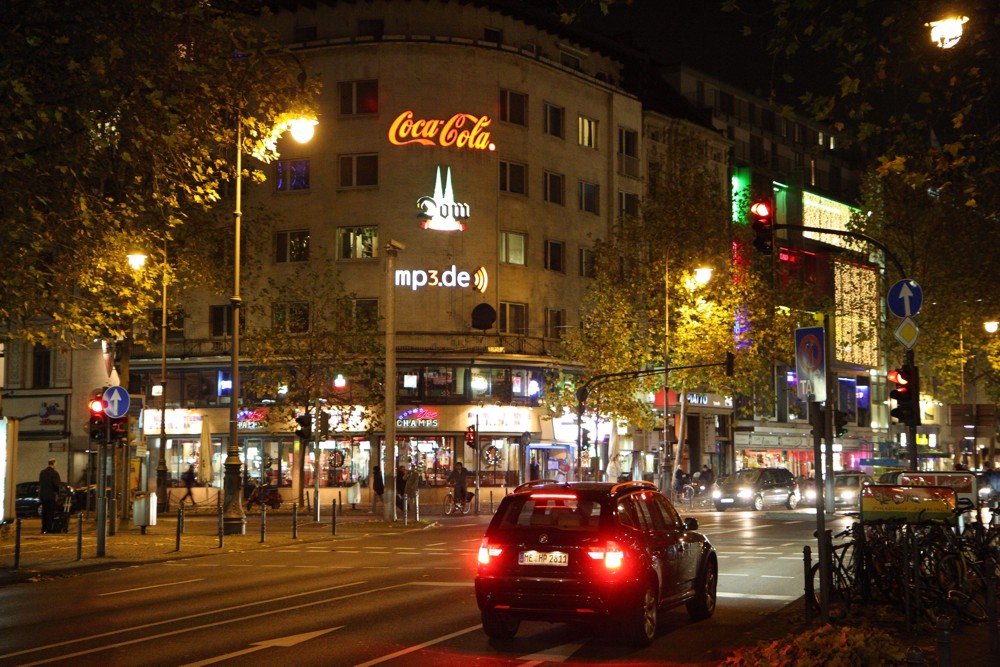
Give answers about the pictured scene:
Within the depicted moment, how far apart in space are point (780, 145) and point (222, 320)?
46657 millimetres

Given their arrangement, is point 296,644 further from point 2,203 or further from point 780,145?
point 780,145

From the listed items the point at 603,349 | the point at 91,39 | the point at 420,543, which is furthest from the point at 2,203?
the point at 603,349

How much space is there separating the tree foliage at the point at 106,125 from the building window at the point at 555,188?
32732 millimetres

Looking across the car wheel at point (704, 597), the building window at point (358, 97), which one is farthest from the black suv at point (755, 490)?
the car wheel at point (704, 597)

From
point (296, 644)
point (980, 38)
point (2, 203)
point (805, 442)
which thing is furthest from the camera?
point (805, 442)

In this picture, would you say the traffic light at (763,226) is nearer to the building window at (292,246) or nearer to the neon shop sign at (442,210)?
the neon shop sign at (442,210)

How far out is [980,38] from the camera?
11781mm

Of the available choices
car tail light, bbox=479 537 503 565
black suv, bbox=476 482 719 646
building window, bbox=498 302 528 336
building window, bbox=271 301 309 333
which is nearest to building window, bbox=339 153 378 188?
building window, bbox=271 301 309 333

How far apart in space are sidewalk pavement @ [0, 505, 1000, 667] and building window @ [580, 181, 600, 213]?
18.0m

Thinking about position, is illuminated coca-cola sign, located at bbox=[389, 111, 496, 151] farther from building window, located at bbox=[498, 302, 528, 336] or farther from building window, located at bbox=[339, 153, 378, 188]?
building window, located at bbox=[498, 302, 528, 336]

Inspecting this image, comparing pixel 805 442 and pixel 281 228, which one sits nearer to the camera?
pixel 281 228

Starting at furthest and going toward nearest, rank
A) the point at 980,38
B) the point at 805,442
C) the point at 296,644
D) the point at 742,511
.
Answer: the point at 805,442
the point at 742,511
the point at 296,644
the point at 980,38

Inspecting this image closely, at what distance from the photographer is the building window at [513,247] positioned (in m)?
55.2

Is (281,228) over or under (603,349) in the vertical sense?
over
